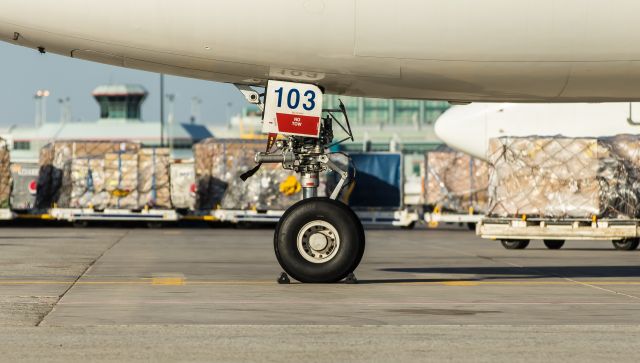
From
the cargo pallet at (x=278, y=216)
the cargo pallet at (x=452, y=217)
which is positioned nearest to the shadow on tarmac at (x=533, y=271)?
the cargo pallet at (x=452, y=217)

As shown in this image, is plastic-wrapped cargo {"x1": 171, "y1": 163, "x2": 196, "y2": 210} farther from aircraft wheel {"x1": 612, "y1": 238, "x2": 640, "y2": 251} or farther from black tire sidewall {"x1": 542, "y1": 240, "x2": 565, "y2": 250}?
aircraft wheel {"x1": 612, "y1": 238, "x2": 640, "y2": 251}

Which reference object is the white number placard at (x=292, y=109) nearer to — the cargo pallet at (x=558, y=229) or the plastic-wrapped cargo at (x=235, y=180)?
the cargo pallet at (x=558, y=229)

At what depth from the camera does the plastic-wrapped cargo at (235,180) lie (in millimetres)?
43500

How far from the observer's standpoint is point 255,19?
15.4 meters

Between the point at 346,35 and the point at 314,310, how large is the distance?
3.96 meters

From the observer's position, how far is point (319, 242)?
16.1m

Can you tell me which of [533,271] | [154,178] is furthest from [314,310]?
[154,178]

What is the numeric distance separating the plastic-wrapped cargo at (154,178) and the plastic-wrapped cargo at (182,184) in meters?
2.95

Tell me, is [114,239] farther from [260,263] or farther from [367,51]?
[367,51]

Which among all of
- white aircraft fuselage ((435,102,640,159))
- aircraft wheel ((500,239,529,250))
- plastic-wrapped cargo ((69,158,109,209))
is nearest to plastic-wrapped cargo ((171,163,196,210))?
plastic-wrapped cargo ((69,158,109,209))

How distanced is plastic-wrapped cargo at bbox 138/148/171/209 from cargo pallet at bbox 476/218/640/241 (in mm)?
17657

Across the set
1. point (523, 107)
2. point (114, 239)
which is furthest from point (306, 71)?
point (523, 107)

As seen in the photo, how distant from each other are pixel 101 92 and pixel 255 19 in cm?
15285

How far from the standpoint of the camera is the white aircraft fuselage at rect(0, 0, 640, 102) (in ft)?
50.3
